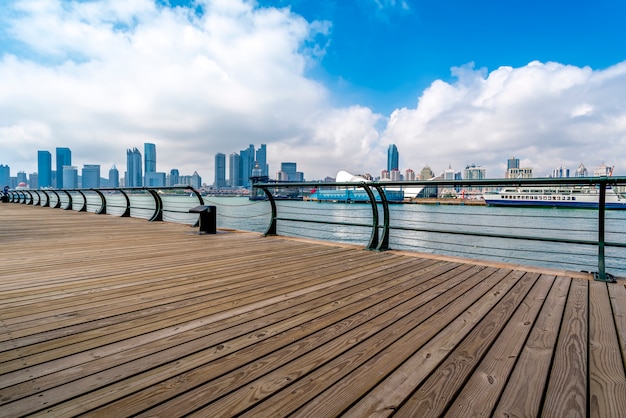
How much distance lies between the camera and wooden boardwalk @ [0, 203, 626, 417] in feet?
3.84

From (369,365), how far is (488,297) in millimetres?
1402

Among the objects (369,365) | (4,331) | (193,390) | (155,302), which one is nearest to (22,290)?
(4,331)

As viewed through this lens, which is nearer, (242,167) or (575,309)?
(575,309)

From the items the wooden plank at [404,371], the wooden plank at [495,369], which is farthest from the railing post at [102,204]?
the wooden plank at [495,369]

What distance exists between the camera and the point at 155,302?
7.23 ft

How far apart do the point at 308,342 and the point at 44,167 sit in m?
145

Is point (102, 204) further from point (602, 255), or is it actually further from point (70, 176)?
point (70, 176)

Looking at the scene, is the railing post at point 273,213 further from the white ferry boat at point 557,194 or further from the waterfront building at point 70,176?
the waterfront building at point 70,176

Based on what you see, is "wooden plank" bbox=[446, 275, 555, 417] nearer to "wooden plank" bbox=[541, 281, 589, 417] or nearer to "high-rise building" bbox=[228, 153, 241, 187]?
"wooden plank" bbox=[541, 281, 589, 417]

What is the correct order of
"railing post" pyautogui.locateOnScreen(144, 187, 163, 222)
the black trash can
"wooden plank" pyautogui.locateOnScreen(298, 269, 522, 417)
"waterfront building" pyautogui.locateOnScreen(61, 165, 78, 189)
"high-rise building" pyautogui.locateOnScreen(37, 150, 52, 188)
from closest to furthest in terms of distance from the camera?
1. "wooden plank" pyautogui.locateOnScreen(298, 269, 522, 417)
2. the black trash can
3. "railing post" pyautogui.locateOnScreen(144, 187, 163, 222)
4. "waterfront building" pyautogui.locateOnScreen(61, 165, 78, 189)
5. "high-rise building" pyautogui.locateOnScreen(37, 150, 52, 188)

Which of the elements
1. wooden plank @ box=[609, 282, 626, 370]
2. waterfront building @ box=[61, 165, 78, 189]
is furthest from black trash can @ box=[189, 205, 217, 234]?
waterfront building @ box=[61, 165, 78, 189]

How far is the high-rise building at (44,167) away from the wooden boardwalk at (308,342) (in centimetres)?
12531

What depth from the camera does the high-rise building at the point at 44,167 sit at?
102750mm

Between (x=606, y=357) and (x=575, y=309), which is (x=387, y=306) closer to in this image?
(x=606, y=357)
